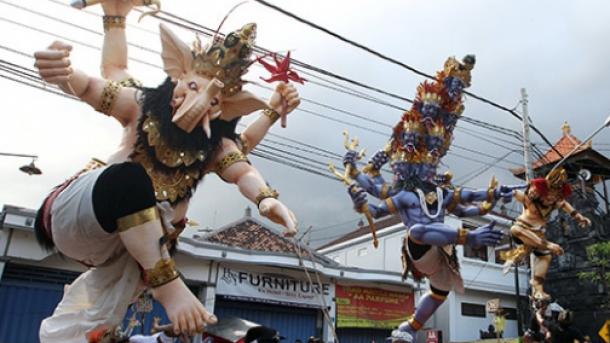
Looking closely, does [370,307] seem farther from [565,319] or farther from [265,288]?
[565,319]

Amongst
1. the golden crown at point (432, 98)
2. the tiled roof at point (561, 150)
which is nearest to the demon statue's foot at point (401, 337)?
the golden crown at point (432, 98)

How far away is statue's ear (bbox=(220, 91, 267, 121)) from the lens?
2592mm

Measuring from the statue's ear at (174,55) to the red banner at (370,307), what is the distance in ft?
29.8

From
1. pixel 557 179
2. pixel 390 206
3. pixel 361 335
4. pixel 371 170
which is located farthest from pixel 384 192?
pixel 361 335

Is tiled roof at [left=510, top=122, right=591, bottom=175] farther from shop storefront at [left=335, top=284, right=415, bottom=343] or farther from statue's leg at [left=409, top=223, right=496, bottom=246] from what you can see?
statue's leg at [left=409, top=223, right=496, bottom=246]

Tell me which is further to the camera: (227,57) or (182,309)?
(227,57)

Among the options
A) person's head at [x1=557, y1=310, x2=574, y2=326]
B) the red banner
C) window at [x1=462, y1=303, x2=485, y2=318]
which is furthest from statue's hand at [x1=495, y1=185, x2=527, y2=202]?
window at [x1=462, y1=303, x2=485, y2=318]

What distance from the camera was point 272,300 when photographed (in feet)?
33.1

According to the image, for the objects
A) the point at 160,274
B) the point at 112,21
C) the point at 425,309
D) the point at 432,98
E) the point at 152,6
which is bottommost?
the point at 160,274

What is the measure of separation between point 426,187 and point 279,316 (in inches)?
271

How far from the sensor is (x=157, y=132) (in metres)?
2.41

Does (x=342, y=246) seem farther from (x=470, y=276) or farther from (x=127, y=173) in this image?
(x=127, y=173)

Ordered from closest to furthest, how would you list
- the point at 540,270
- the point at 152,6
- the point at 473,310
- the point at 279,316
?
the point at 152,6 → the point at 540,270 → the point at 279,316 → the point at 473,310

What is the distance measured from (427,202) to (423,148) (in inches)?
19.3
